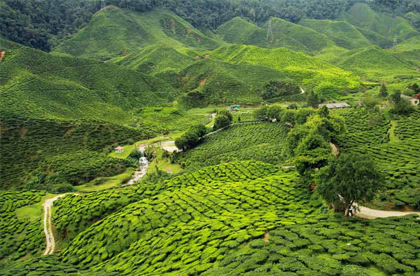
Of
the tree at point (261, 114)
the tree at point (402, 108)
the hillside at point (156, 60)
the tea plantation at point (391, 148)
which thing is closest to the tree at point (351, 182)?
the tea plantation at point (391, 148)

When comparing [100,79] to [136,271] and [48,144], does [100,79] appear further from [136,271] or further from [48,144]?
[136,271]

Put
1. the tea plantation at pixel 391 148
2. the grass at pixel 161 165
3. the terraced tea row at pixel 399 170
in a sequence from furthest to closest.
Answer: the grass at pixel 161 165, the tea plantation at pixel 391 148, the terraced tea row at pixel 399 170

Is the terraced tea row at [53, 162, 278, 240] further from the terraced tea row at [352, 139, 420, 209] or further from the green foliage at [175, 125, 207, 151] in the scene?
the green foliage at [175, 125, 207, 151]

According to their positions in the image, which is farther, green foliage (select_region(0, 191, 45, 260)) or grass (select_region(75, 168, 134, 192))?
grass (select_region(75, 168, 134, 192))

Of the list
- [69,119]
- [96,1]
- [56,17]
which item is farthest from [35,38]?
[69,119]

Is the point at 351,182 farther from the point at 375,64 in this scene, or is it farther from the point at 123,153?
the point at 375,64

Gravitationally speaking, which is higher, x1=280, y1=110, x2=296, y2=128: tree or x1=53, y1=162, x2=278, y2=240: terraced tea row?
x1=280, y1=110, x2=296, y2=128: tree

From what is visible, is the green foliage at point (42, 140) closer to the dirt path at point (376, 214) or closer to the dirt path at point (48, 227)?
the dirt path at point (48, 227)

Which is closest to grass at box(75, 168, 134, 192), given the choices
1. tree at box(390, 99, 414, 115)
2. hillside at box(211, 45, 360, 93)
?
tree at box(390, 99, 414, 115)
